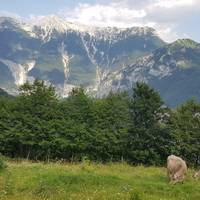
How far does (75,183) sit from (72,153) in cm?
4256

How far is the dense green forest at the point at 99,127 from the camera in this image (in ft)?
213

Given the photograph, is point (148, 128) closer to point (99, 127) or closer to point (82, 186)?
point (99, 127)

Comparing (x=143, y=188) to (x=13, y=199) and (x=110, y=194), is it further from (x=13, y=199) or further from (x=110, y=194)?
(x=13, y=199)

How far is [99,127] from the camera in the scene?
70.0m

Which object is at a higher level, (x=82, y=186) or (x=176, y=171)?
(x=176, y=171)

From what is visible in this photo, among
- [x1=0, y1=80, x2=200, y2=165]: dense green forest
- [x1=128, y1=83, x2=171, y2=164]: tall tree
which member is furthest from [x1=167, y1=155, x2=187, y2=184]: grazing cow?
[x1=128, y1=83, x2=171, y2=164]: tall tree

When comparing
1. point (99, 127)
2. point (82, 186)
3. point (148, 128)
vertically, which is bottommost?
point (82, 186)

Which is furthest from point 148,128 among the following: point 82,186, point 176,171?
point 82,186

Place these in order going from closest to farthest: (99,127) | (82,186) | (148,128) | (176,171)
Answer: (82,186)
(176,171)
(148,128)
(99,127)

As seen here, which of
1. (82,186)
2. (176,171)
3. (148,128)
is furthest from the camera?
(148,128)

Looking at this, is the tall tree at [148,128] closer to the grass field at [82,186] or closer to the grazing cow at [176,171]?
the grazing cow at [176,171]

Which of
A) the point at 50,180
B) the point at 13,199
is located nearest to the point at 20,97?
the point at 50,180

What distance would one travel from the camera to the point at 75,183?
27875mm

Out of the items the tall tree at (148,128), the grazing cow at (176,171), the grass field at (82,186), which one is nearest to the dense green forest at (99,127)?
the tall tree at (148,128)
